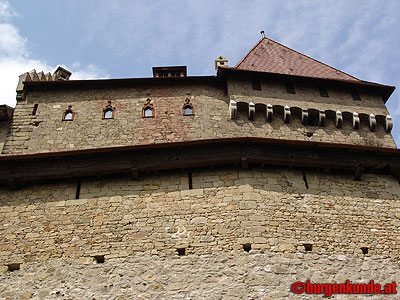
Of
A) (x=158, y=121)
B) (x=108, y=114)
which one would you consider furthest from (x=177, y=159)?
(x=108, y=114)

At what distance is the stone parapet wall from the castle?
0.03 m

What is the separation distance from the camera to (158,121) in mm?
15695

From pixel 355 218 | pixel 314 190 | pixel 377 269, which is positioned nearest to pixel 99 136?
pixel 314 190

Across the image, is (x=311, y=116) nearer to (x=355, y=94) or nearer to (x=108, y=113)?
(x=355, y=94)

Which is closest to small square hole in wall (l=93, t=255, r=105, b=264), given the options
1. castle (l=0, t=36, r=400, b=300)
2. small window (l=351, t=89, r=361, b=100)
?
castle (l=0, t=36, r=400, b=300)

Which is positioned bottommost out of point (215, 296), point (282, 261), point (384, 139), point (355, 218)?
point (215, 296)

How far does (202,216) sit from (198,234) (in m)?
0.54

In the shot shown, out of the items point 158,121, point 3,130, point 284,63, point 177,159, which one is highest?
point 284,63

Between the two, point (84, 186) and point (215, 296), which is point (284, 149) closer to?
point (215, 296)

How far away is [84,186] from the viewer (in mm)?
11836

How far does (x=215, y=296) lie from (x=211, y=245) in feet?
4.31

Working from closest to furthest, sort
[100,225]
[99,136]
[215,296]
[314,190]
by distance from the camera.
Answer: [215,296] → [100,225] → [314,190] → [99,136]

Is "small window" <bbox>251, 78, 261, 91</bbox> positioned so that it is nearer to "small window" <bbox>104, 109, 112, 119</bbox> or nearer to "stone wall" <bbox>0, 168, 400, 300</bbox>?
"stone wall" <bbox>0, 168, 400, 300</bbox>

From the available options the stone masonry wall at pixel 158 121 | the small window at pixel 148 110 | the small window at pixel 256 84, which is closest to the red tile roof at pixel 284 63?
the small window at pixel 256 84
